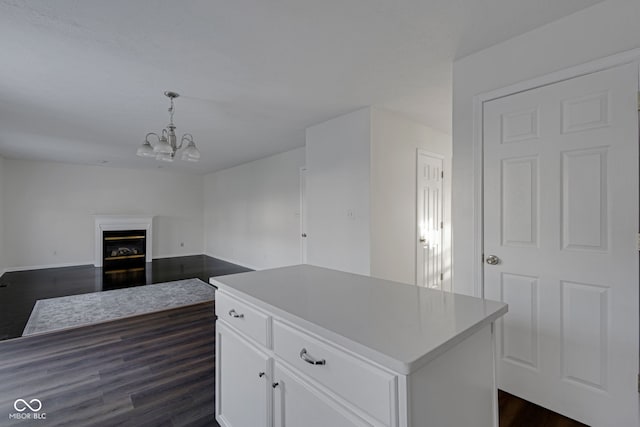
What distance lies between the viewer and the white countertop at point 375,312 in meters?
0.85

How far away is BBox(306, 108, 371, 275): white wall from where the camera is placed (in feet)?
11.0

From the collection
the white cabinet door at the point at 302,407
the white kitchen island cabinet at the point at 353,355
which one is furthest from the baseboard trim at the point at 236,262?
the white cabinet door at the point at 302,407

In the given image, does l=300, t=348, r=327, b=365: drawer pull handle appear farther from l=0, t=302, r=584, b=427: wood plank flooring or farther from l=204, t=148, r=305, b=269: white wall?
l=204, t=148, r=305, b=269: white wall

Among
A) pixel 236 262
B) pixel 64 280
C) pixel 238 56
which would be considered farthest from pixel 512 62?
pixel 64 280

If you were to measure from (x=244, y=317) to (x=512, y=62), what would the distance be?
2.47 meters

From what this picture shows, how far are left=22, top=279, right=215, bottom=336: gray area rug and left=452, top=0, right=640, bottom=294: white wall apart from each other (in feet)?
12.1

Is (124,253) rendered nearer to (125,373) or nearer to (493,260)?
(125,373)

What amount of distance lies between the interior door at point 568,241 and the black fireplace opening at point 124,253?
22.0 feet

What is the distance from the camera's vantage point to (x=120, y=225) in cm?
744

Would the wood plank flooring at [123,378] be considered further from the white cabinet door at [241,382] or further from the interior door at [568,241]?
the white cabinet door at [241,382]

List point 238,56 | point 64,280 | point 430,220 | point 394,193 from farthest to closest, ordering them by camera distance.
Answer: point 64,280 → point 430,220 → point 394,193 → point 238,56

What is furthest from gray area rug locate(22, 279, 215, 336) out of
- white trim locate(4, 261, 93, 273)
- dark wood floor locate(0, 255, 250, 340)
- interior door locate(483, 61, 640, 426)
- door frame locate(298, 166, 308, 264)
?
interior door locate(483, 61, 640, 426)

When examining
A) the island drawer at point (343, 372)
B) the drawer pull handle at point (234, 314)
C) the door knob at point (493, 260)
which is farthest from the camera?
the door knob at point (493, 260)

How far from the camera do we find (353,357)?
898 mm
